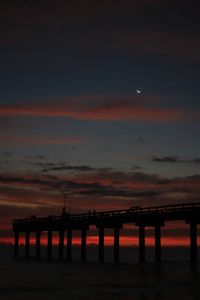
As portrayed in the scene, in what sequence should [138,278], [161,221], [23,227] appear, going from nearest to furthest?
[138,278] < [161,221] < [23,227]

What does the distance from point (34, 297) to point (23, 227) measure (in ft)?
173

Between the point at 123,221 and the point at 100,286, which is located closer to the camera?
the point at 100,286

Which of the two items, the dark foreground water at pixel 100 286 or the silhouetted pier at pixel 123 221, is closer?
the dark foreground water at pixel 100 286

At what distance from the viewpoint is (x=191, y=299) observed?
30.8 m

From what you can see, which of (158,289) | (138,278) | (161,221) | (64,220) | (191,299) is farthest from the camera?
(64,220)

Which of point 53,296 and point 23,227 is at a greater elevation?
point 23,227

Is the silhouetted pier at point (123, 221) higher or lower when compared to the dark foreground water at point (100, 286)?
higher

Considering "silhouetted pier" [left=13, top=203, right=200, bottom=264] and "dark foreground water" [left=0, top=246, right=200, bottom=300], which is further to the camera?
"silhouetted pier" [left=13, top=203, right=200, bottom=264]

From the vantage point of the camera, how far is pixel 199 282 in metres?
39.2

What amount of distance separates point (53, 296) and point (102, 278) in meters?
11.4

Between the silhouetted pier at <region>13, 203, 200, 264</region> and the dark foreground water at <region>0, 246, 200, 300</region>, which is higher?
the silhouetted pier at <region>13, 203, 200, 264</region>

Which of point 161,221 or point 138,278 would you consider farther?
point 161,221

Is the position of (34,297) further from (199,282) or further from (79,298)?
(199,282)

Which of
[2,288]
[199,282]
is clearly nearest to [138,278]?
[199,282]
